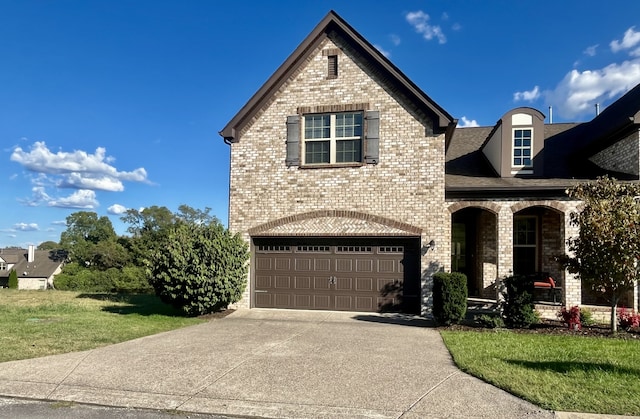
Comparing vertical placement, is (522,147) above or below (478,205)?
above

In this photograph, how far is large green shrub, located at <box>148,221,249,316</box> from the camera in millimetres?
10844

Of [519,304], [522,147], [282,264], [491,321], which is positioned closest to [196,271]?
[282,264]

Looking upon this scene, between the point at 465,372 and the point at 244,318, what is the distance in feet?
22.0

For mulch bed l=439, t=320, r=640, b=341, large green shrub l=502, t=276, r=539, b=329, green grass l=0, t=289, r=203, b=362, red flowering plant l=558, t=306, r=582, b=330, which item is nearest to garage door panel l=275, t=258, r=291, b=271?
green grass l=0, t=289, r=203, b=362

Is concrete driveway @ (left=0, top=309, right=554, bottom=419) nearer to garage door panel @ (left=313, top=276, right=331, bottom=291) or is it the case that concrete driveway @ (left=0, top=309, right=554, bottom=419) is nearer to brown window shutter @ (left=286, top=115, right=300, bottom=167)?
garage door panel @ (left=313, top=276, right=331, bottom=291)

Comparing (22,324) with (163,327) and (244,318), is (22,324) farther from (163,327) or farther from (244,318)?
(244,318)

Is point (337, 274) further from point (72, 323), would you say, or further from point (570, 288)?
point (72, 323)

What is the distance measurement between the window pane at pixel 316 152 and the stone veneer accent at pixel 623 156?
9.27 meters

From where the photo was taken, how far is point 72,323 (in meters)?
10.0

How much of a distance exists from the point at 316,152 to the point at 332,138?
678 mm

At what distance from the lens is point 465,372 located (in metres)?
6.16

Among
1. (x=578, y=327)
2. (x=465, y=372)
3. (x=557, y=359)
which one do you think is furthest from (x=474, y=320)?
(x=465, y=372)

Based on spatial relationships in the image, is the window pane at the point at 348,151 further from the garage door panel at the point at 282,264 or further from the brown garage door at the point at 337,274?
the garage door panel at the point at 282,264

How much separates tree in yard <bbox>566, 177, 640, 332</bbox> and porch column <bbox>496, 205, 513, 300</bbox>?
229 centimetres
